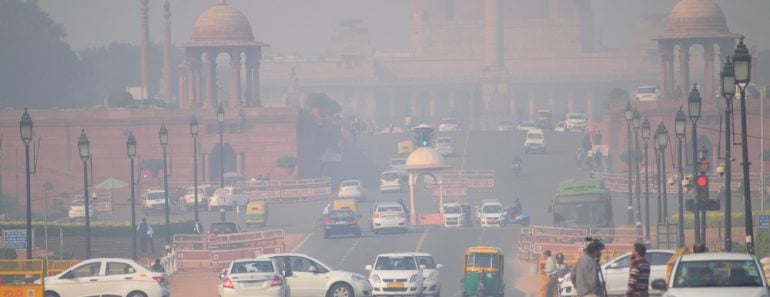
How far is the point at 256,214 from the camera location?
75.7m

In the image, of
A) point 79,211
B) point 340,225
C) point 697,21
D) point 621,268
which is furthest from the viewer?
point 697,21

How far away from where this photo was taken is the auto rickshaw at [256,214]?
7512cm

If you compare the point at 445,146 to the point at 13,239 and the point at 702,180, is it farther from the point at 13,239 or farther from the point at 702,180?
the point at 702,180

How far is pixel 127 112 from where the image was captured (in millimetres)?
106812

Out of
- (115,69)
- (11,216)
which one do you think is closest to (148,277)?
(11,216)

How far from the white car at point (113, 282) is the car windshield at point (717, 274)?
14.8m

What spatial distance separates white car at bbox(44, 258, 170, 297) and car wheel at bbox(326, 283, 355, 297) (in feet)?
11.8

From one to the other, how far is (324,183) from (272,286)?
5502cm

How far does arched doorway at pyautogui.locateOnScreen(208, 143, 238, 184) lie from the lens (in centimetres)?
10294

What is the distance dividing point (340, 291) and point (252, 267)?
2271mm

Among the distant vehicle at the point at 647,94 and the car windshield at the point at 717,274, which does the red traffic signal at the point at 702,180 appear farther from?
the distant vehicle at the point at 647,94

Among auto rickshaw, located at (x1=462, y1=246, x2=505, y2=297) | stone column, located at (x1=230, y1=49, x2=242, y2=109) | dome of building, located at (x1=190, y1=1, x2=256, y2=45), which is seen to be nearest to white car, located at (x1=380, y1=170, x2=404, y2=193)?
stone column, located at (x1=230, y1=49, x2=242, y2=109)

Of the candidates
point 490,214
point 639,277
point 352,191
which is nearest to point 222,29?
point 352,191

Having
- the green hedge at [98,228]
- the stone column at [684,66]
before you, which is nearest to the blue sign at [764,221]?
the green hedge at [98,228]
